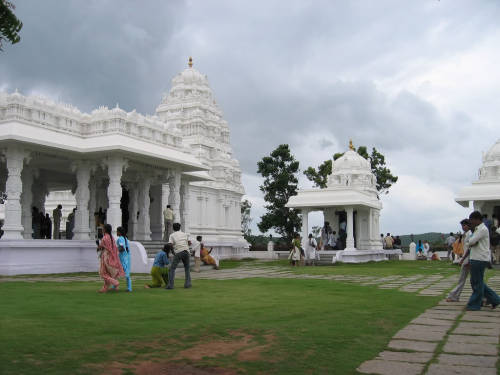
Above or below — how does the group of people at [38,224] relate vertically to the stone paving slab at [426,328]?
above

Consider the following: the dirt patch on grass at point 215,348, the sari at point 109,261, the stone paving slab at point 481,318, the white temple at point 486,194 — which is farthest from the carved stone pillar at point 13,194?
the white temple at point 486,194

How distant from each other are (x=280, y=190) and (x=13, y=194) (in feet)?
93.6

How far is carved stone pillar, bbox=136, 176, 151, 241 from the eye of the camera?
74.5 feet

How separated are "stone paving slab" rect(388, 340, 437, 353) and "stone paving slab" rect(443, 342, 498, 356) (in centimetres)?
16

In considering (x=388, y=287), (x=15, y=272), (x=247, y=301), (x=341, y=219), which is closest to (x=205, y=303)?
(x=247, y=301)

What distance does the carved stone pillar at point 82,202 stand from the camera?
64.0ft

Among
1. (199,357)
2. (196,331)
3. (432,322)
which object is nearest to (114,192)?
(196,331)

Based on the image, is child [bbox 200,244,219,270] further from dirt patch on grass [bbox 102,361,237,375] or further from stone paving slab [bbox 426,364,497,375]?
stone paving slab [bbox 426,364,497,375]

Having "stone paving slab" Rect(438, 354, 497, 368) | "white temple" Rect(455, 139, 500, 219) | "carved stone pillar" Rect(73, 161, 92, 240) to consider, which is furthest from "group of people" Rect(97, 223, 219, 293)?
"white temple" Rect(455, 139, 500, 219)

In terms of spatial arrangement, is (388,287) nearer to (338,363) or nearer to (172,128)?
(338,363)

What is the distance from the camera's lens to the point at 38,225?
2252 centimetres

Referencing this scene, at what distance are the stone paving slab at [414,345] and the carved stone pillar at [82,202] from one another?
50.9 feet

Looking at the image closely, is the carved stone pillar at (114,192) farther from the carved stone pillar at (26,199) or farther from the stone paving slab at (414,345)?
the stone paving slab at (414,345)

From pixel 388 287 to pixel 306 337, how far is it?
286 inches
